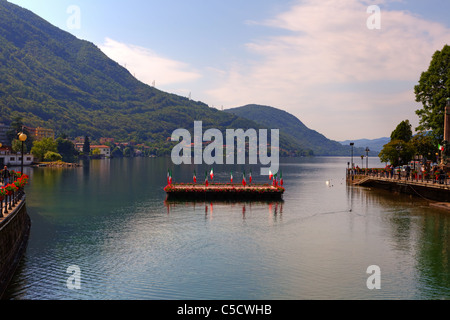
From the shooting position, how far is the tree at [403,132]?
378 feet

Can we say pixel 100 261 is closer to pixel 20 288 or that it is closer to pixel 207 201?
pixel 20 288

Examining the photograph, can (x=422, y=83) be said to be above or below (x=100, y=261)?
above

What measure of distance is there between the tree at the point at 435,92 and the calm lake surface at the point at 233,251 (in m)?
26.1

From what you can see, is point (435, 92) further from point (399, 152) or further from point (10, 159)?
point (10, 159)

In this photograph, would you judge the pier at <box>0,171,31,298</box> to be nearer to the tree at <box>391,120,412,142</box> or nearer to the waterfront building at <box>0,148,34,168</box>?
the tree at <box>391,120,412,142</box>

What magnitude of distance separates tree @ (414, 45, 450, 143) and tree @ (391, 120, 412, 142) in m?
21.2

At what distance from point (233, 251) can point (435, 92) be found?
6906 centimetres

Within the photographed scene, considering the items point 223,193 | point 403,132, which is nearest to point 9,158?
point 223,193

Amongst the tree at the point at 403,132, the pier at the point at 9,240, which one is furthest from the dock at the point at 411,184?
the pier at the point at 9,240

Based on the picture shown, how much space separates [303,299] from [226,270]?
25.7ft
